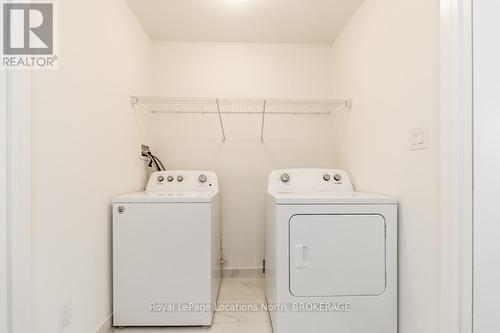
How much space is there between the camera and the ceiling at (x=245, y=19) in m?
2.10

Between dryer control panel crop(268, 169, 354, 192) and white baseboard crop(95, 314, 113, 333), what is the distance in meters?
1.38

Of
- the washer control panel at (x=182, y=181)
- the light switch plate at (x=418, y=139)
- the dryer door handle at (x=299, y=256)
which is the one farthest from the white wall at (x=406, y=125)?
the washer control panel at (x=182, y=181)

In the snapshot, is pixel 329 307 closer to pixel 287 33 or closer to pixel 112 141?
pixel 112 141

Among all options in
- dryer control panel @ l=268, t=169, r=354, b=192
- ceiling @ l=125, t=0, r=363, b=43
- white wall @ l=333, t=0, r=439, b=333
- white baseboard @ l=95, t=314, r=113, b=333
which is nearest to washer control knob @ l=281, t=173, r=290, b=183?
dryer control panel @ l=268, t=169, r=354, b=192

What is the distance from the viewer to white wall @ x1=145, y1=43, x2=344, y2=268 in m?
2.68

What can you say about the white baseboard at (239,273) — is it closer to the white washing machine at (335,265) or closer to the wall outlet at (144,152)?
the white washing machine at (335,265)

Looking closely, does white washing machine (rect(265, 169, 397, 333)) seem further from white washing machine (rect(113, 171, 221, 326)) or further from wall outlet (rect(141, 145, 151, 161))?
wall outlet (rect(141, 145, 151, 161))

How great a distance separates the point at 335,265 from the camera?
1532 millimetres

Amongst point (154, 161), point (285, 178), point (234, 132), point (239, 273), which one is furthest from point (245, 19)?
point (239, 273)

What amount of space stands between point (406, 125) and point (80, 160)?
1.71 meters

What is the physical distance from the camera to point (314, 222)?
5.02ft

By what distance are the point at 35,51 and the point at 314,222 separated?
1.49 m

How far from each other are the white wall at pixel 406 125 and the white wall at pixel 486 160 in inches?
6.6

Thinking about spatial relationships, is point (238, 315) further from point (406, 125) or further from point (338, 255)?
point (406, 125)
